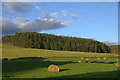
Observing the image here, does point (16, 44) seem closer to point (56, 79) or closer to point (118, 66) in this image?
point (118, 66)

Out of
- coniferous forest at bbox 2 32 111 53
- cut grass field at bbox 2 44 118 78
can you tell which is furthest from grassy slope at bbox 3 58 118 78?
coniferous forest at bbox 2 32 111 53

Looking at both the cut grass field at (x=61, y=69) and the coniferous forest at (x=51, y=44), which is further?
the coniferous forest at (x=51, y=44)

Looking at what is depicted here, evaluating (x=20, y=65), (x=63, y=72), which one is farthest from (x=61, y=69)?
(x=20, y=65)

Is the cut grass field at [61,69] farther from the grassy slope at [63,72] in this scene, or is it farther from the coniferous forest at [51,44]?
the coniferous forest at [51,44]

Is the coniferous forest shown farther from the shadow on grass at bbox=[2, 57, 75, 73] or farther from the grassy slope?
the grassy slope

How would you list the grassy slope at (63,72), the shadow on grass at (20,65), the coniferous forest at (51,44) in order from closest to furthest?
the grassy slope at (63,72) < the shadow on grass at (20,65) < the coniferous forest at (51,44)

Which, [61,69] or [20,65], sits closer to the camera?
[61,69]

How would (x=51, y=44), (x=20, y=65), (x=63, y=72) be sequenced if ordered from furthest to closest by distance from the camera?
(x=51, y=44) < (x=20, y=65) < (x=63, y=72)

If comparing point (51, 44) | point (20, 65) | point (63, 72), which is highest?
point (51, 44)

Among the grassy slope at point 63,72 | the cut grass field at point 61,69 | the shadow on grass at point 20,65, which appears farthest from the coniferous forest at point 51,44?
the grassy slope at point 63,72

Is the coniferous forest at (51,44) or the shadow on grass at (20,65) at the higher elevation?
the coniferous forest at (51,44)

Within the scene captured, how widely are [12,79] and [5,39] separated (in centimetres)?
12031

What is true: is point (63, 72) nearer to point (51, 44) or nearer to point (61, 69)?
point (61, 69)

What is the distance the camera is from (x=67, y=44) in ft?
356
